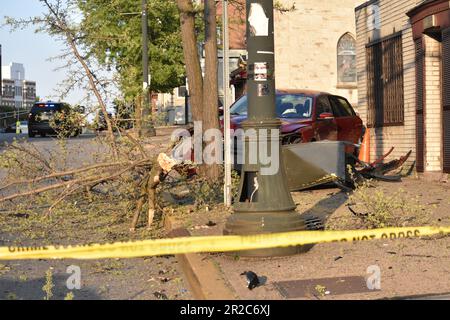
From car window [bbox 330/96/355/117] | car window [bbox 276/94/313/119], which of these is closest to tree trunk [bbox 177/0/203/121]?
car window [bbox 276/94/313/119]

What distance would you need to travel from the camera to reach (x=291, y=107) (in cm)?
1264

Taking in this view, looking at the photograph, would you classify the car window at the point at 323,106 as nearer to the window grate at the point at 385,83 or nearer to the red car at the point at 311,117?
the red car at the point at 311,117

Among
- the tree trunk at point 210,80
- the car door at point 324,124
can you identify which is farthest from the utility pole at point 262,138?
the car door at point 324,124

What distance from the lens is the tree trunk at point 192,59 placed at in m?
10.8

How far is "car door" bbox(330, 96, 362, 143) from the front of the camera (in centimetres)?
1309

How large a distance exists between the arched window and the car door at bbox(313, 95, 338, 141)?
2163 centimetres

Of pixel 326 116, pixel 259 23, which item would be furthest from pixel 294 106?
pixel 259 23

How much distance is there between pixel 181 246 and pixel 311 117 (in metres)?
7.47

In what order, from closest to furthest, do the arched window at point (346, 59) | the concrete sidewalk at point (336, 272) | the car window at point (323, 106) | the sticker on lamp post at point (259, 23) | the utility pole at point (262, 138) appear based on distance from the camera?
the concrete sidewalk at point (336, 272)
the utility pole at point (262, 138)
the sticker on lamp post at point (259, 23)
the car window at point (323, 106)
the arched window at point (346, 59)

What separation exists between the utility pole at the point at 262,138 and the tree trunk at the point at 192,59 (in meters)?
4.29

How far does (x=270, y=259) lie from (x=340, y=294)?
1.33 metres

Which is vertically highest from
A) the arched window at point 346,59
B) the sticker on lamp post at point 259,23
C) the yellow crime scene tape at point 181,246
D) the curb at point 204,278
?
the arched window at point 346,59

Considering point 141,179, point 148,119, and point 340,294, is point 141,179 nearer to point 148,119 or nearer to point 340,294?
point 148,119

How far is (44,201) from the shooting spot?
9289 millimetres
